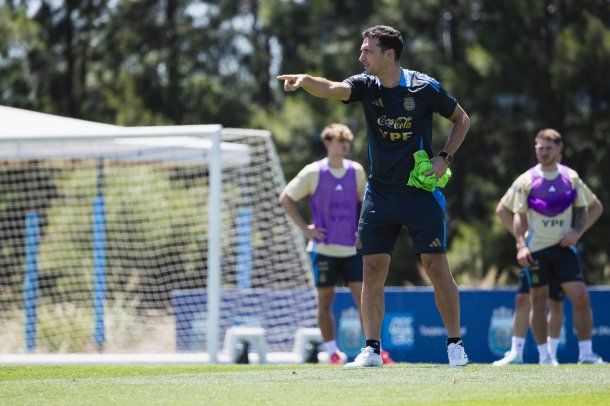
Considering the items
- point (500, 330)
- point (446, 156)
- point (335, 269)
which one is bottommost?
point (500, 330)

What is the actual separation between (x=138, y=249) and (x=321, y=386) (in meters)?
10.7

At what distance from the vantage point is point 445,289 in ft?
23.0

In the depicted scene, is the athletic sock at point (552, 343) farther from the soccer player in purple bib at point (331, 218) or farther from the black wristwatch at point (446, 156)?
the black wristwatch at point (446, 156)

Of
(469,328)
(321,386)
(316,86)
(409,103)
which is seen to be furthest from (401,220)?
(469,328)

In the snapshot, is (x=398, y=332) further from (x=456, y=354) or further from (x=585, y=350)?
(x=456, y=354)

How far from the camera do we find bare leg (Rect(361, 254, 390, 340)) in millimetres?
7043

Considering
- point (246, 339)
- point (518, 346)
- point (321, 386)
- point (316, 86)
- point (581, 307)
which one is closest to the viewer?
point (321, 386)

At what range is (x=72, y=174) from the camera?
16.6m

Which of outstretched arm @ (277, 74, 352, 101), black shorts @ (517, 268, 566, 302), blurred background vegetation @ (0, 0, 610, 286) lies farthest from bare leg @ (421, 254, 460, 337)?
blurred background vegetation @ (0, 0, 610, 286)

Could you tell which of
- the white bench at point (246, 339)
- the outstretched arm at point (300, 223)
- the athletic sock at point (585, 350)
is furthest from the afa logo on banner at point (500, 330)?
the outstretched arm at point (300, 223)

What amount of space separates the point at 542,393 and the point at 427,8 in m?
16.2

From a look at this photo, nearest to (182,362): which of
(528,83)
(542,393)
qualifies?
(542,393)

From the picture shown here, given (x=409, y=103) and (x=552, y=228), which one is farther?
(x=552, y=228)

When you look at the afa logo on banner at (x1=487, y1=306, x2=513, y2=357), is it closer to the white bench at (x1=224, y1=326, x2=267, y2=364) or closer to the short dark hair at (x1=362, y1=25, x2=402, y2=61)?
the white bench at (x1=224, y1=326, x2=267, y2=364)
